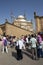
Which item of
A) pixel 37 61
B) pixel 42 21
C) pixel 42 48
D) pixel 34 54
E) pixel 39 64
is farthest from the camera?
pixel 42 21

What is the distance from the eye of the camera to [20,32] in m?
56.2

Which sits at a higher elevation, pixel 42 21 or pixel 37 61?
pixel 42 21

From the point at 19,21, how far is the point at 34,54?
2585 inches

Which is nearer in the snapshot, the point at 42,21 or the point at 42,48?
the point at 42,48

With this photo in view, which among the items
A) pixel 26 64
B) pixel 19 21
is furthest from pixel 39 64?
pixel 19 21

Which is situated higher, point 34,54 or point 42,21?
point 42,21

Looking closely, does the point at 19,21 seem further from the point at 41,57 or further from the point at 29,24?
the point at 41,57

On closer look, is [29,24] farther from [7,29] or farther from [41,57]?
[41,57]

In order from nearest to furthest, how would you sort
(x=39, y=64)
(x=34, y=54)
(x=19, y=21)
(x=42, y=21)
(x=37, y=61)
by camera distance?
1. (x=39, y=64)
2. (x=37, y=61)
3. (x=34, y=54)
4. (x=42, y=21)
5. (x=19, y=21)

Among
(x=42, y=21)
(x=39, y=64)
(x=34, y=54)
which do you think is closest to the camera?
(x=39, y=64)

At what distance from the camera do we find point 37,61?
1548 centimetres

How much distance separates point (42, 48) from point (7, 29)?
37.1 metres

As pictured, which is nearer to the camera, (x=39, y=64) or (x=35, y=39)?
(x=39, y=64)

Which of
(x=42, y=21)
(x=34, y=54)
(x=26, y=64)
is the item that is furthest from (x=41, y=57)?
(x=42, y=21)
